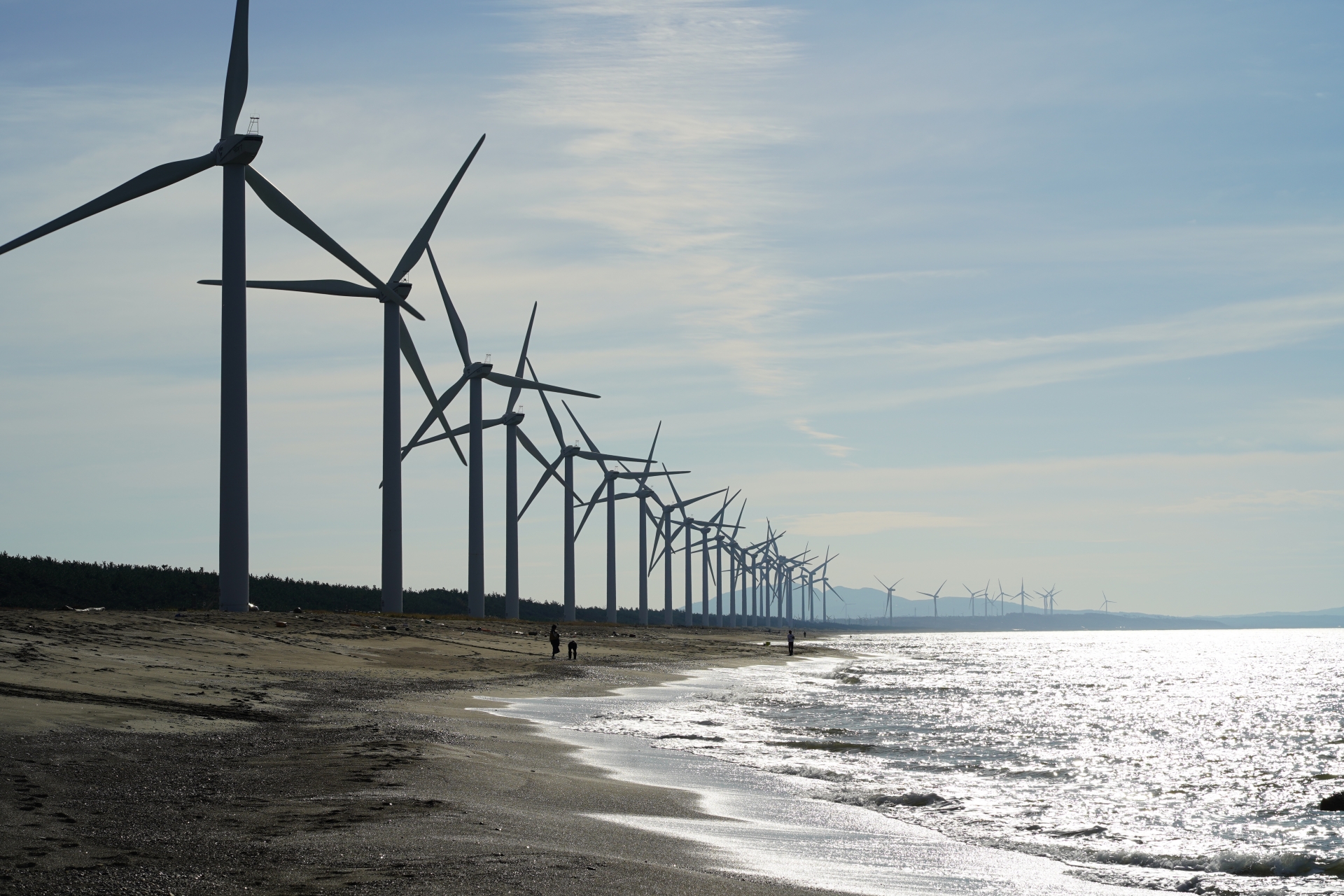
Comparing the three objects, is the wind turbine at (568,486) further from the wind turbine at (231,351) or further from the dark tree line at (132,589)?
the wind turbine at (231,351)

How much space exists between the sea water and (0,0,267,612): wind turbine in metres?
15.4

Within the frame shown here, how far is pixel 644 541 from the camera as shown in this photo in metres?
141

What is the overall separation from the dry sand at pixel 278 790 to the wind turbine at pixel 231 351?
11670 mm

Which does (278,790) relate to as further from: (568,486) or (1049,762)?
(568,486)

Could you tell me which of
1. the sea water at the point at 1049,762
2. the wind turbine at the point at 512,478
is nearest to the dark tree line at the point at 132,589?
the wind turbine at the point at 512,478

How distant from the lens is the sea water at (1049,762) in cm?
1473

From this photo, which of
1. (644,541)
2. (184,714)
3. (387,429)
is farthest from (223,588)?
(644,541)

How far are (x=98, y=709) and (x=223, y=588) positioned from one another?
85.8 ft

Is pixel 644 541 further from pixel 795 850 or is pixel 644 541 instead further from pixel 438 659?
pixel 795 850

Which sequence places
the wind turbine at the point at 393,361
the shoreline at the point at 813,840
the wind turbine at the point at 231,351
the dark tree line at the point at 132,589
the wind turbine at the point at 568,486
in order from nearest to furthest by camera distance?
the shoreline at the point at 813,840, the wind turbine at the point at 231,351, the wind turbine at the point at 393,361, the dark tree line at the point at 132,589, the wind turbine at the point at 568,486

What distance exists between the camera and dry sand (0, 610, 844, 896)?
8.57 m

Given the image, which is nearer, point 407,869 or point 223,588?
point 407,869

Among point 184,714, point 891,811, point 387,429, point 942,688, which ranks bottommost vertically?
point 942,688

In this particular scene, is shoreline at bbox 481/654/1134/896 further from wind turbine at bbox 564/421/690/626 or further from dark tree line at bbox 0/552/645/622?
wind turbine at bbox 564/421/690/626
